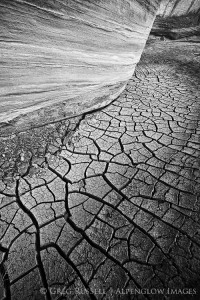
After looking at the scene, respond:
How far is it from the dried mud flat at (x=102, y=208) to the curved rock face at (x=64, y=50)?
27 centimetres

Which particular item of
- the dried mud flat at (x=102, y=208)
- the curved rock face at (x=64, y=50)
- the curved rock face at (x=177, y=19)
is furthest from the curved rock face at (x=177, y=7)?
the dried mud flat at (x=102, y=208)

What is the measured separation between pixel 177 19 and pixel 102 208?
5264mm

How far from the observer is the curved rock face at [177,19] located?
417 centimetres

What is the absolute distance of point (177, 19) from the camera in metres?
4.54

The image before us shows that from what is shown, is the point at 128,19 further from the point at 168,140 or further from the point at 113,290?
the point at 113,290

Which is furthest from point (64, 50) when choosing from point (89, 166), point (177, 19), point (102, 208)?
point (177, 19)

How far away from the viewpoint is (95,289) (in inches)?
38.0

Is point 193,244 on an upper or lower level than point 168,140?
lower

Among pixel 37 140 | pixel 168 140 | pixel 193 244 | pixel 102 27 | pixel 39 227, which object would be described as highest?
pixel 102 27

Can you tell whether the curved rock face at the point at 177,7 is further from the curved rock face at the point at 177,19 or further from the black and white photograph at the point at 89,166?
the black and white photograph at the point at 89,166

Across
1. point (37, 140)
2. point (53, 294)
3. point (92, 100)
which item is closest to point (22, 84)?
point (37, 140)

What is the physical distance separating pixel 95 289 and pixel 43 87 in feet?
5.01

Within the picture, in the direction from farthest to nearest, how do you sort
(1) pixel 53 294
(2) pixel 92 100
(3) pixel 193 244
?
1. (2) pixel 92 100
2. (3) pixel 193 244
3. (1) pixel 53 294

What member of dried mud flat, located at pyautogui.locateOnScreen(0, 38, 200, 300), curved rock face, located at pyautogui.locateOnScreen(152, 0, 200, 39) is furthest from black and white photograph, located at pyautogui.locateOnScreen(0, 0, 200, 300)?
curved rock face, located at pyautogui.locateOnScreen(152, 0, 200, 39)
